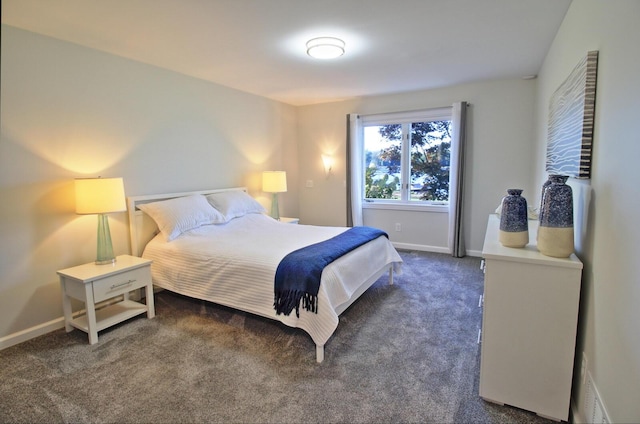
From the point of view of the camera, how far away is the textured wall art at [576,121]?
5.54 feet

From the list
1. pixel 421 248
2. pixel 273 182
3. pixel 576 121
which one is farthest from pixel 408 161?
pixel 576 121

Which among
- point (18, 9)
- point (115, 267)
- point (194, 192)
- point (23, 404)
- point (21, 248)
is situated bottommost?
point (23, 404)

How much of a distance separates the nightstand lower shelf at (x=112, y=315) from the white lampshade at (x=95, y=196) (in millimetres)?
866

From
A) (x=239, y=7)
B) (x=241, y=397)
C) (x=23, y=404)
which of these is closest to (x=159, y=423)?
(x=241, y=397)

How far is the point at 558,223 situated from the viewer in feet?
5.61

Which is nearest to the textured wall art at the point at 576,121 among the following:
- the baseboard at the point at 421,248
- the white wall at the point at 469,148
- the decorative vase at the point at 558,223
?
the decorative vase at the point at 558,223

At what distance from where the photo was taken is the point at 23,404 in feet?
6.37

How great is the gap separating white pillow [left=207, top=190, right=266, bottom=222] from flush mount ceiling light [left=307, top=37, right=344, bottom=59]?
6.19 ft

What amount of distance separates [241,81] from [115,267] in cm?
255

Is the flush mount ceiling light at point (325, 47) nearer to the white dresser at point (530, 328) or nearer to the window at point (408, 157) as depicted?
the white dresser at point (530, 328)

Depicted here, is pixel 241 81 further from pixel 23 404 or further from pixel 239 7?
pixel 23 404

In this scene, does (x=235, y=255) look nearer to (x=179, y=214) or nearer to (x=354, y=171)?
(x=179, y=214)

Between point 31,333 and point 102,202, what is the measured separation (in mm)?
1145

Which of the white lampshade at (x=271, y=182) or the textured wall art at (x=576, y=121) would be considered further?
the white lampshade at (x=271, y=182)
